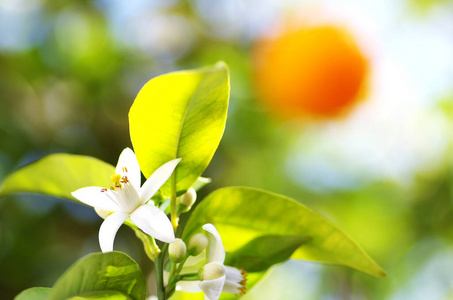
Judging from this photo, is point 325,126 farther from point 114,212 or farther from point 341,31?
point 114,212

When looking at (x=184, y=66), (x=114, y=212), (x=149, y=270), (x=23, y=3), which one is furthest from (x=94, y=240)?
(x=114, y=212)

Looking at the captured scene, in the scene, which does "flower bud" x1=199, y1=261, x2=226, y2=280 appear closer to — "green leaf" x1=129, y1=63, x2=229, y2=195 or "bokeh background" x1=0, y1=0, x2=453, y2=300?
"green leaf" x1=129, y1=63, x2=229, y2=195

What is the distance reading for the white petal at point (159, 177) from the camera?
1.78 feet

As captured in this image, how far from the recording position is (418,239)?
2.33 metres

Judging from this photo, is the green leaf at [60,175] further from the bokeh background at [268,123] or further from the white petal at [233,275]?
the bokeh background at [268,123]

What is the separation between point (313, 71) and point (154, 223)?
5.61ft

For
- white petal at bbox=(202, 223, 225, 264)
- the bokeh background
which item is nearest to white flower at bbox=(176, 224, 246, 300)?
white petal at bbox=(202, 223, 225, 264)

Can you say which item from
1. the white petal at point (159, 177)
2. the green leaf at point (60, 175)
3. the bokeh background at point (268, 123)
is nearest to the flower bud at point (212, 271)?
the white petal at point (159, 177)

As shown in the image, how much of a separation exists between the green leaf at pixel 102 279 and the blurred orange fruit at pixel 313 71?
1695 millimetres

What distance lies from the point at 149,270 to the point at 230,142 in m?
0.72

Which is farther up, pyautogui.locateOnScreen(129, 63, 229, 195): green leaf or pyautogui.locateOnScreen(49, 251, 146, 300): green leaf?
pyautogui.locateOnScreen(129, 63, 229, 195): green leaf

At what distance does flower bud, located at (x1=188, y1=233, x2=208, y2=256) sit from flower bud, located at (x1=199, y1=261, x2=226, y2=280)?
0.16 feet

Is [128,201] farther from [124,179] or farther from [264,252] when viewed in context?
[264,252]

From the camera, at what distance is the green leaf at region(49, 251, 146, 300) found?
1.41 feet
